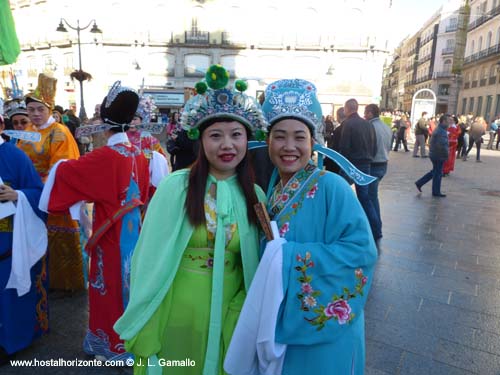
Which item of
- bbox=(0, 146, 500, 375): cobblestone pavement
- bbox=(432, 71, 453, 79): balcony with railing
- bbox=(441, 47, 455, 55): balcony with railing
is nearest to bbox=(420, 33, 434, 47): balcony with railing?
bbox=(441, 47, 455, 55): balcony with railing

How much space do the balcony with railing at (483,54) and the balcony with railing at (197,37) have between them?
26.1 meters

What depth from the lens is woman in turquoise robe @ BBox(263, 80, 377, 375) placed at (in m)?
1.43

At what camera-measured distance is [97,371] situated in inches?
98.9

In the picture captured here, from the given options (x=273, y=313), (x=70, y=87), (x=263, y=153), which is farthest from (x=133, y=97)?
(x=70, y=87)

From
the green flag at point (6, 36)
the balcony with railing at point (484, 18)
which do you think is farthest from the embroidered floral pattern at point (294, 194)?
the balcony with railing at point (484, 18)

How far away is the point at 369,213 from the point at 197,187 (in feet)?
13.1

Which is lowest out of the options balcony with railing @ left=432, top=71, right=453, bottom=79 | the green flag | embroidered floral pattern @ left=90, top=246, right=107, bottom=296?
embroidered floral pattern @ left=90, top=246, right=107, bottom=296

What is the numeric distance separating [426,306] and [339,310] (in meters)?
2.55

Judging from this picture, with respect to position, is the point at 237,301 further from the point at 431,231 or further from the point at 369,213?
the point at 431,231

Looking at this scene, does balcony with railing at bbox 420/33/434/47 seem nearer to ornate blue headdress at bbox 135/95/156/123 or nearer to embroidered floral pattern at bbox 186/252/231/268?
ornate blue headdress at bbox 135/95/156/123

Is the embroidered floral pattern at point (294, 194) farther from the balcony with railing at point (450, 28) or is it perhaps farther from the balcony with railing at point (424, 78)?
the balcony with railing at point (424, 78)

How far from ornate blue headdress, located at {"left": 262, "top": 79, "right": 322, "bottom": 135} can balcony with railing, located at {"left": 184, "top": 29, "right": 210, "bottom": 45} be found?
31.3m

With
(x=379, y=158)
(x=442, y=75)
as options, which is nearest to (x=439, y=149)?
(x=379, y=158)

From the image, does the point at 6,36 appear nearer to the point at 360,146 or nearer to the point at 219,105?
the point at 219,105
